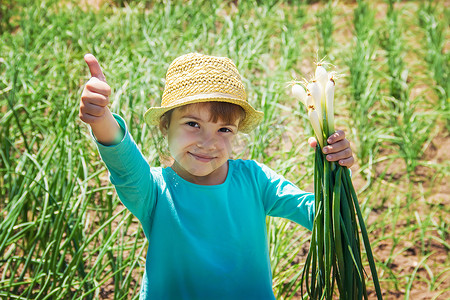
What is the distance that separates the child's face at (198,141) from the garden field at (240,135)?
0.20 m

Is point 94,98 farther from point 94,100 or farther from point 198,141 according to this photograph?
point 198,141

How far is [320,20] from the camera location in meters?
4.36

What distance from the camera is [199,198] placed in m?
1.39

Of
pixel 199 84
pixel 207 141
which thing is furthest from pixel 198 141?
pixel 199 84

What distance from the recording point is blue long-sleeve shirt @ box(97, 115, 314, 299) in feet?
4.42

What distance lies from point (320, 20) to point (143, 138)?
2.50 m

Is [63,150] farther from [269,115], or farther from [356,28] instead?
[356,28]

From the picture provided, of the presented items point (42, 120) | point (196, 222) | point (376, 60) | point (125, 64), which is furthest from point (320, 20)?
point (196, 222)

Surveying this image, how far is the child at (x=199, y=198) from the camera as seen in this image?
134 cm

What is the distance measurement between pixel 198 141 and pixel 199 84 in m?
0.14

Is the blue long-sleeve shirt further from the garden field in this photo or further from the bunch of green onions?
the garden field

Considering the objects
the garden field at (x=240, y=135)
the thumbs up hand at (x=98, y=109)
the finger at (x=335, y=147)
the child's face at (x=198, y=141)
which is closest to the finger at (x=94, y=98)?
the thumbs up hand at (x=98, y=109)

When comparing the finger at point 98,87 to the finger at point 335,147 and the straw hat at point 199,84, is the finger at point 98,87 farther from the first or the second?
the finger at point 335,147

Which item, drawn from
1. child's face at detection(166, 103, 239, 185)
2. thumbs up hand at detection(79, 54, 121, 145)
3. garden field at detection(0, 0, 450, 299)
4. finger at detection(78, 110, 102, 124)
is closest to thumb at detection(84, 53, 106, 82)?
thumbs up hand at detection(79, 54, 121, 145)
